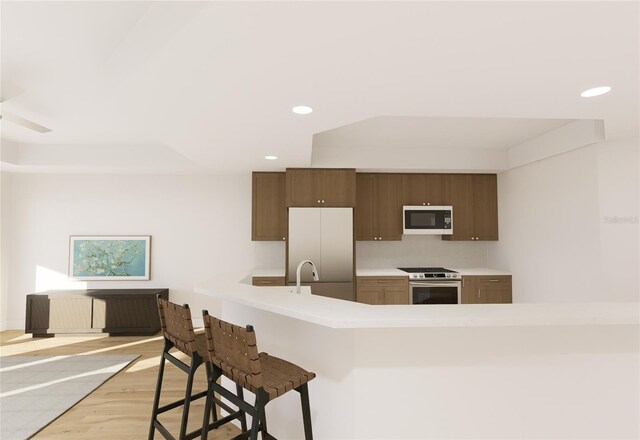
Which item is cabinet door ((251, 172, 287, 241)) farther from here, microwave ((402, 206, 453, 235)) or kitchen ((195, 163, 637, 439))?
kitchen ((195, 163, 637, 439))

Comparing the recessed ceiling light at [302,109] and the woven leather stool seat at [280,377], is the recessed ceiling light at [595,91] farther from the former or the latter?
the woven leather stool seat at [280,377]

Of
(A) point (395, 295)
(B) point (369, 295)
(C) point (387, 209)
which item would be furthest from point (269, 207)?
(A) point (395, 295)

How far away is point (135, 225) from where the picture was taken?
5215 mm

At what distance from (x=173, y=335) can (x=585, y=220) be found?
404 cm

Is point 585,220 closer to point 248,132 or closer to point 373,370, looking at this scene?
point 373,370

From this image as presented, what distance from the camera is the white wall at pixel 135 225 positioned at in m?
5.12

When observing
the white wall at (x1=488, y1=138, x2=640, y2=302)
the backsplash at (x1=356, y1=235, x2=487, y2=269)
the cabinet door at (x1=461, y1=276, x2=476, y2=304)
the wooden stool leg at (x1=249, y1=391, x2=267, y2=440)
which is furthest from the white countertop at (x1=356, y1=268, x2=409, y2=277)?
the wooden stool leg at (x1=249, y1=391, x2=267, y2=440)

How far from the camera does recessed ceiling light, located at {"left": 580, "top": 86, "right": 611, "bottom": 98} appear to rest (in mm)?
2135

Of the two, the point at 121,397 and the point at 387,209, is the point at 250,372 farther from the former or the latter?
the point at 387,209

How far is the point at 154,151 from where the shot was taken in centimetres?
461

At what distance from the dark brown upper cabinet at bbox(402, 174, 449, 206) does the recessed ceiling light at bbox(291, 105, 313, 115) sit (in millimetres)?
2903

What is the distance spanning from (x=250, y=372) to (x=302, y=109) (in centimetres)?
176

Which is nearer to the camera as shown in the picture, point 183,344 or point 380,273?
point 183,344

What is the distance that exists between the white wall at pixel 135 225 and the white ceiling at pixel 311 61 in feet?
6.63
